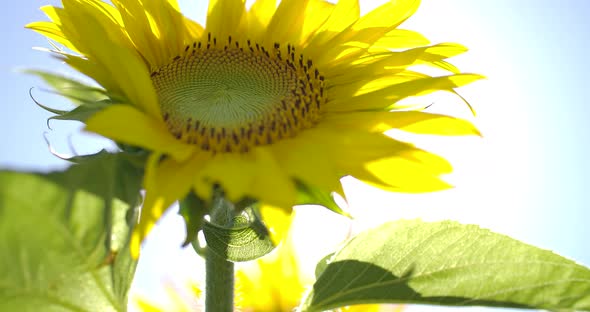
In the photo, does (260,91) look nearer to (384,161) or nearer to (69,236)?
(384,161)

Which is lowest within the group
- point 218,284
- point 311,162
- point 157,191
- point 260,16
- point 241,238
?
point 218,284

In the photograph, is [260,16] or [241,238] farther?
[260,16]

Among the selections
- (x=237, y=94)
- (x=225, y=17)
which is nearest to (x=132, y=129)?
(x=237, y=94)

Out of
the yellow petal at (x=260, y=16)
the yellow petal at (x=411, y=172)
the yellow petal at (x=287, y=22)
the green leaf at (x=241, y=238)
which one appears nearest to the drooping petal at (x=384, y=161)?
the yellow petal at (x=411, y=172)

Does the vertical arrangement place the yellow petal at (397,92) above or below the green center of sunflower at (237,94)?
above

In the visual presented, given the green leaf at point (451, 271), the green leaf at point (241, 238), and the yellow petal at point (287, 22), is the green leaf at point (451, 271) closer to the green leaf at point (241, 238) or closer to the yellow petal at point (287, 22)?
the green leaf at point (241, 238)

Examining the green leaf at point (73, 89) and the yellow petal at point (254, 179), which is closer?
the yellow petal at point (254, 179)
